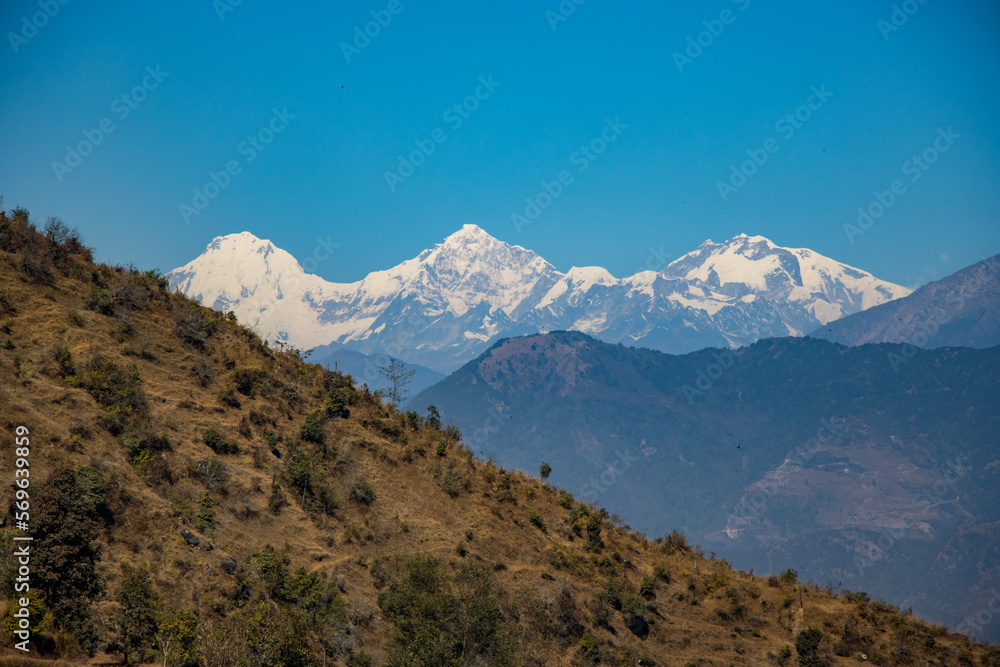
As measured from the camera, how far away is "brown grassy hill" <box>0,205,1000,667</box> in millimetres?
30750

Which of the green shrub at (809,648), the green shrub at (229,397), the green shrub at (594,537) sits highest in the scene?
the green shrub at (594,537)

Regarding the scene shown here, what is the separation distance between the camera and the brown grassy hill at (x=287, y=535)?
101ft

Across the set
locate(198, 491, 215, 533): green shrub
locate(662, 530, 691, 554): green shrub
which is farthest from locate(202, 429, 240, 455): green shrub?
locate(662, 530, 691, 554): green shrub

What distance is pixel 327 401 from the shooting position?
55.3 meters

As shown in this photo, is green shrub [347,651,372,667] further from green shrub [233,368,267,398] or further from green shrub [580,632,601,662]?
green shrub [233,368,267,398]

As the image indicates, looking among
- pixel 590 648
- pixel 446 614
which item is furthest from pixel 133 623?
pixel 590 648

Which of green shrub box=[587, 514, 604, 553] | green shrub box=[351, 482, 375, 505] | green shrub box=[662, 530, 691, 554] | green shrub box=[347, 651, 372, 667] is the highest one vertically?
green shrub box=[662, 530, 691, 554]

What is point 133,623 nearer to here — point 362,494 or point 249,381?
point 362,494

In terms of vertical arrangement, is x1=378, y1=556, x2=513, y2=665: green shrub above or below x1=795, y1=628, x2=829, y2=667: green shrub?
below

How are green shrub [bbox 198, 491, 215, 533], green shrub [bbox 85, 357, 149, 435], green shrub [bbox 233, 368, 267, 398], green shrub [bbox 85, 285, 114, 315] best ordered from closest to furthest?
green shrub [bbox 198, 491, 215, 533] < green shrub [bbox 85, 357, 149, 435] < green shrub [bbox 85, 285, 114, 315] < green shrub [bbox 233, 368, 267, 398]

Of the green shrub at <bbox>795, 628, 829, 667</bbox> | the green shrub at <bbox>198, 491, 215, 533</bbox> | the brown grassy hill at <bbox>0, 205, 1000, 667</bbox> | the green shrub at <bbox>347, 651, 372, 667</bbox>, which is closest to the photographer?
the brown grassy hill at <bbox>0, 205, 1000, 667</bbox>

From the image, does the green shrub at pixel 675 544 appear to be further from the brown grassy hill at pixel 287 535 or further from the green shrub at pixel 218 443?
the green shrub at pixel 218 443

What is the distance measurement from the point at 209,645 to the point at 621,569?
30878mm

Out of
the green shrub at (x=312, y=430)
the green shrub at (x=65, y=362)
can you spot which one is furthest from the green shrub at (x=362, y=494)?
the green shrub at (x=65, y=362)
